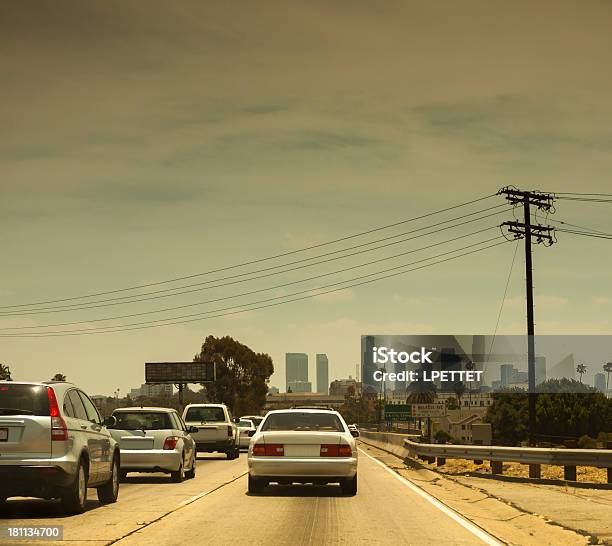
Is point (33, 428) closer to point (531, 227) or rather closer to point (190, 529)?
point (190, 529)

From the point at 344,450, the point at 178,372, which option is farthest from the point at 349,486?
the point at 178,372

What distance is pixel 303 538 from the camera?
41.9ft

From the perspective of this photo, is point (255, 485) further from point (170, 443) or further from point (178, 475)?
point (178, 475)

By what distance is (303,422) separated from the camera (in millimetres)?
20656

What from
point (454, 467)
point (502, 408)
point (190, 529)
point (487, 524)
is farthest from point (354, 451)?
point (502, 408)

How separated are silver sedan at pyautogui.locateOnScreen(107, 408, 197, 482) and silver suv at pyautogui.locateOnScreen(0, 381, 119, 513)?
24.5 feet

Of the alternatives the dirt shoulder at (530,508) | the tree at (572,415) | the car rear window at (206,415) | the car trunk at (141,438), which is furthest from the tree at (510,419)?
the car trunk at (141,438)

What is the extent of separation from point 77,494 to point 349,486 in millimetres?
6465

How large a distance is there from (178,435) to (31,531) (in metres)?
10.6

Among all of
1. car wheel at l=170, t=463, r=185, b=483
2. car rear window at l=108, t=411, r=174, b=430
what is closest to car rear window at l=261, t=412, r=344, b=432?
car wheel at l=170, t=463, r=185, b=483

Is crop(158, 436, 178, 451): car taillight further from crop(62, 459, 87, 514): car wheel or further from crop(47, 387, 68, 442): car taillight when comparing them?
crop(47, 387, 68, 442): car taillight

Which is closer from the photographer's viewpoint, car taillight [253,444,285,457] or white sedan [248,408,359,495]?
white sedan [248,408,359,495]

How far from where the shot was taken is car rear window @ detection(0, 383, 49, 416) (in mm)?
14727

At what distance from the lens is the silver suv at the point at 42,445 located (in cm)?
1441
